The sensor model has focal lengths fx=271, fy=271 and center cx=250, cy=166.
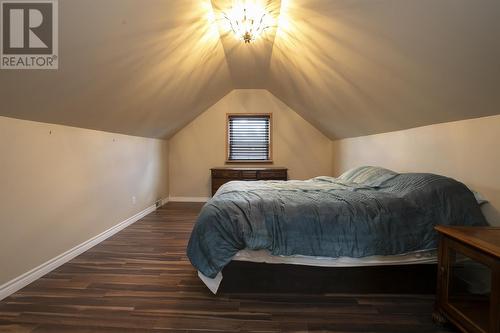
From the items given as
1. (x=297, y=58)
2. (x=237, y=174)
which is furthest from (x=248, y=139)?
(x=297, y=58)

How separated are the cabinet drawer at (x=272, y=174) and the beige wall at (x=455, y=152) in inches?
74.3

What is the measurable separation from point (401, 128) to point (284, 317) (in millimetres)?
2597

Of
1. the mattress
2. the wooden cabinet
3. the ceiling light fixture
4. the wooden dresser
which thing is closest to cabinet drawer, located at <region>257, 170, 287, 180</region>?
the wooden dresser

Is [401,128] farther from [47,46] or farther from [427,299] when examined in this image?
[47,46]

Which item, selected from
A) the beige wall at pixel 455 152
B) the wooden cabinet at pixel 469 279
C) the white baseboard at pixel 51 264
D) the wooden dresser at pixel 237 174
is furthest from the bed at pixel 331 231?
the wooden dresser at pixel 237 174

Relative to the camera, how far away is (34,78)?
1.81 metres

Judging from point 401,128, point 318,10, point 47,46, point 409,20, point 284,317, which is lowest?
point 284,317

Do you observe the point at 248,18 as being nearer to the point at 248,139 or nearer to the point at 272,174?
the point at 272,174

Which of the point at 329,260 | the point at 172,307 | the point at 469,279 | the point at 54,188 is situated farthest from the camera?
the point at 54,188

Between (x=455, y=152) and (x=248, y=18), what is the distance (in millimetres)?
2239

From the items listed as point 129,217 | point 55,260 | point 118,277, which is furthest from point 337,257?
point 129,217

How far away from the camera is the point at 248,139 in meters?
5.80

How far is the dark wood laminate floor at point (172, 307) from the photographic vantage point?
1736 millimetres

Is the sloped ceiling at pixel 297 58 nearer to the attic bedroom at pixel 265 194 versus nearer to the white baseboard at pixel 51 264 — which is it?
the attic bedroom at pixel 265 194
